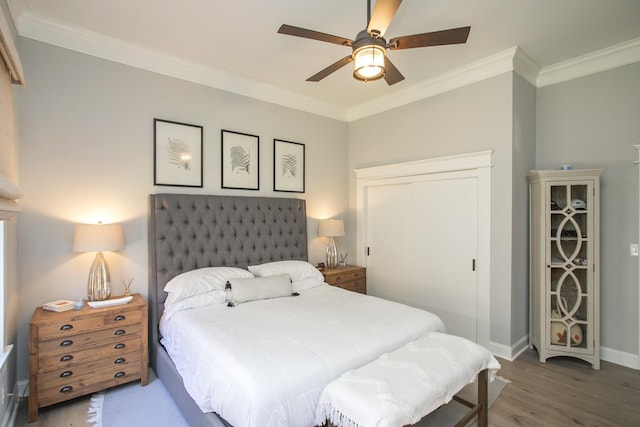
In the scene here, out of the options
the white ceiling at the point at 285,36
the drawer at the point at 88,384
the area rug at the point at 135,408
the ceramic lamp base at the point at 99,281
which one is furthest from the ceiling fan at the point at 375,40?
the drawer at the point at 88,384

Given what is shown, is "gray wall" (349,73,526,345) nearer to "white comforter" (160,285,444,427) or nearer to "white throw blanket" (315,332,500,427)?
"white comforter" (160,285,444,427)

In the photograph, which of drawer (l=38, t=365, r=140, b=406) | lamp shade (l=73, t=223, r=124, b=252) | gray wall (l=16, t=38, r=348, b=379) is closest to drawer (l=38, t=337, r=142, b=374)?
drawer (l=38, t=365, r=140, b=406)

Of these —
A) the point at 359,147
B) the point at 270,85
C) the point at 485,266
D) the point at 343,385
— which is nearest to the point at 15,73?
the point at 270,85

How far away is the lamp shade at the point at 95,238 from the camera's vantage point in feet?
8.36

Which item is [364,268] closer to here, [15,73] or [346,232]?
[346,232]

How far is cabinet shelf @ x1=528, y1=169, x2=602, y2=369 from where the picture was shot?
3.03 meters

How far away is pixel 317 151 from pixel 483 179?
213 centimetres

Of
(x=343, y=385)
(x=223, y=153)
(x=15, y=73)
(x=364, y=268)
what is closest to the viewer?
(x=343, y=385)

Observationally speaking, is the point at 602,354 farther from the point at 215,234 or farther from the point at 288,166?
the point at 215,234

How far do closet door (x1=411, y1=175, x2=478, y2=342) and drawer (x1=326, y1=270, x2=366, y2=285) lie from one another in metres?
0.70

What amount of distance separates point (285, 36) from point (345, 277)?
2783 mm

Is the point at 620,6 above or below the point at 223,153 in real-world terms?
above

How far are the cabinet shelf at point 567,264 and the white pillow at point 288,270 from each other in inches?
89.5

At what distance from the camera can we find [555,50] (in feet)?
10.1
